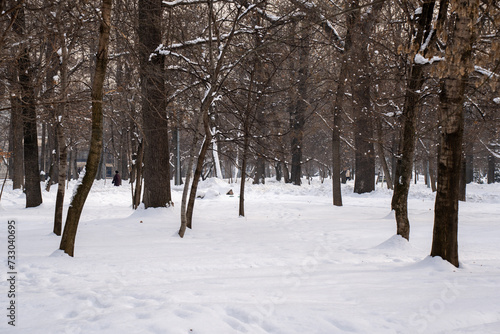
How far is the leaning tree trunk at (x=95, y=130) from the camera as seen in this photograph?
19.1ft

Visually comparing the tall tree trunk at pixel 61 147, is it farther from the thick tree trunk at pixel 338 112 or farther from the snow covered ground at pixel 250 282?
the thick tree trunk at pixel 338 112

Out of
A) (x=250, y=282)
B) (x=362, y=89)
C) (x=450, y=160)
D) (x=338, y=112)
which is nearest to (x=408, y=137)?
(x=450, y=160)

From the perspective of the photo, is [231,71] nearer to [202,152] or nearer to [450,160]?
[202,152]

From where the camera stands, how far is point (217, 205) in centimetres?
1656

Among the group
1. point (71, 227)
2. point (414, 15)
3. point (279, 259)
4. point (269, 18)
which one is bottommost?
point (279, 259)

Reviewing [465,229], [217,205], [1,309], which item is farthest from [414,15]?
[217,205]

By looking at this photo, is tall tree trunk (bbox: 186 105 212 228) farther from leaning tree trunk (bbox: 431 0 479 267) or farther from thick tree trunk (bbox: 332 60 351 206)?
thick tree trunk (bbox: 332 60 351 206)

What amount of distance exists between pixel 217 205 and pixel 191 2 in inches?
339

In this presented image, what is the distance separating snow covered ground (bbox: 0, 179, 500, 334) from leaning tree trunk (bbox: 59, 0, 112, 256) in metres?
0.47

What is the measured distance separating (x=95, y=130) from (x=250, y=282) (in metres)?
3.25

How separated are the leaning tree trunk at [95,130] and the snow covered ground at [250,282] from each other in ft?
1.56

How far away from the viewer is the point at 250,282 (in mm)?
5109

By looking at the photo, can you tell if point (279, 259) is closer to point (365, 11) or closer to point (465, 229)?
point (465, 229)

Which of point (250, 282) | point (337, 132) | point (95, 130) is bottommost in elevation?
point (250, 282)
